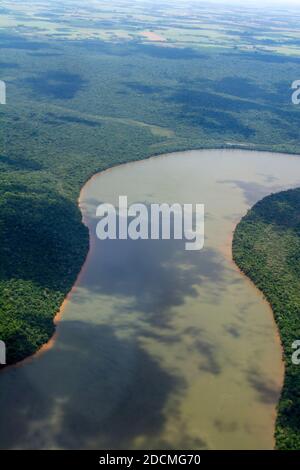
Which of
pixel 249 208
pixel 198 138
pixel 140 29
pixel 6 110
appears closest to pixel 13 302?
pixel 249 208

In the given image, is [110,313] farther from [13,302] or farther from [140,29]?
[140,29]
